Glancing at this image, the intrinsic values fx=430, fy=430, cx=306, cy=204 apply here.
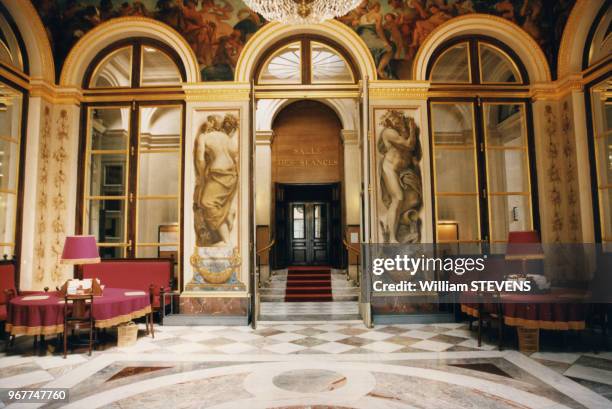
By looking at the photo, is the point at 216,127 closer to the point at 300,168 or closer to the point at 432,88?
the point at 432,88

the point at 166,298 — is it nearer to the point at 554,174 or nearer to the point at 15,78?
the point at 15,78

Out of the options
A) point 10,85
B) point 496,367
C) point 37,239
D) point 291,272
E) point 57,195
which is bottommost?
point 496,367

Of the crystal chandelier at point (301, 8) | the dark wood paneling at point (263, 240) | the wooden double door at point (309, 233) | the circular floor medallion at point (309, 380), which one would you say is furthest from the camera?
the wooden double door at point (309, 233)

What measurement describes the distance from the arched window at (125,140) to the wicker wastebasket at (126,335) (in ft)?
6.37

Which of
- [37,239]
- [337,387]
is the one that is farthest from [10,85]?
[337,387]

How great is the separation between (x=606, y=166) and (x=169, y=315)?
7399 millimetres

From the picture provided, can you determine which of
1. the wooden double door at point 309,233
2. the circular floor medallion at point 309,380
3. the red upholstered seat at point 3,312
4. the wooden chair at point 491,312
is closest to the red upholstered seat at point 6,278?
the red upholstered seat at point 3,312

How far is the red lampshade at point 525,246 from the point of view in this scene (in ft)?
18.3

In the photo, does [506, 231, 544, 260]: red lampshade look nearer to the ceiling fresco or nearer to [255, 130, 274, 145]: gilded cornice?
the ceiling fresco

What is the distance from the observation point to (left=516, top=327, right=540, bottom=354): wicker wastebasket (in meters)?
5.24

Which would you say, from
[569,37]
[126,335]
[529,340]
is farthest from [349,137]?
[126,335]

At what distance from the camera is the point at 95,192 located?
7816mm

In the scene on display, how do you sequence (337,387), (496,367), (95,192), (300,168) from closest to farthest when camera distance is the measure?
(337,387) → (496,367) → (95,192) → (300,168)

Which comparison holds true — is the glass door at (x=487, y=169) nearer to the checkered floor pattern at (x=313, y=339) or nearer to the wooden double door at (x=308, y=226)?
the checkered floor pattern at (x=313, y=339)
